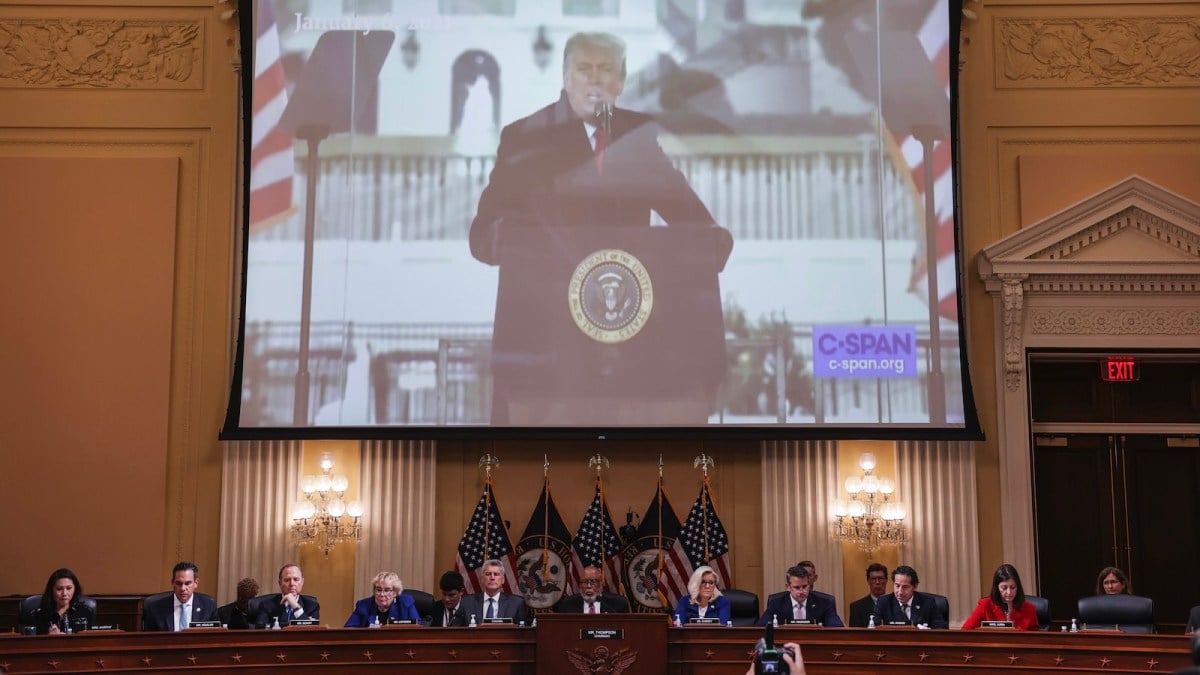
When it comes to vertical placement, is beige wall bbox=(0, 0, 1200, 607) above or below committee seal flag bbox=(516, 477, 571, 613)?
above

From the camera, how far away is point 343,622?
35.5 feet

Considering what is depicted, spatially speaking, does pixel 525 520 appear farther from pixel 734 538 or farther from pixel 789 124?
pixel 789 124

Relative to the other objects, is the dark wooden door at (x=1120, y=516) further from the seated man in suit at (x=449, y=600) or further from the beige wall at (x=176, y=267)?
the seated man in suit at (x=449, y=600)

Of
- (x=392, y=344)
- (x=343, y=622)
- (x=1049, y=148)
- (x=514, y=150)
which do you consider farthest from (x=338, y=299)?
(x=1049, y=148)

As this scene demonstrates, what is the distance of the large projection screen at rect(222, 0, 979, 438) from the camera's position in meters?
10.8

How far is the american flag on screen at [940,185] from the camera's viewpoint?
10.9 metres

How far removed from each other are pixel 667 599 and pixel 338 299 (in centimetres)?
346

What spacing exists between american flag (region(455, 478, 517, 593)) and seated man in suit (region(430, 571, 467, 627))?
0.99 metres

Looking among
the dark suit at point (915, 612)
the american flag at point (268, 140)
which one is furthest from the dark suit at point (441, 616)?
the american flag at point (268, 140)

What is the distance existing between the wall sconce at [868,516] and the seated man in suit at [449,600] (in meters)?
3.13

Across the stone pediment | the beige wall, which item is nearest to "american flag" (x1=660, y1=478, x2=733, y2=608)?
the beige wall

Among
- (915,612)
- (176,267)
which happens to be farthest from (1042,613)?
(176,267)

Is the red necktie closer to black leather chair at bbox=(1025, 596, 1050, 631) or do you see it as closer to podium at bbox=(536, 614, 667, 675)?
podium at bbox=(536, 614, 667, 675)

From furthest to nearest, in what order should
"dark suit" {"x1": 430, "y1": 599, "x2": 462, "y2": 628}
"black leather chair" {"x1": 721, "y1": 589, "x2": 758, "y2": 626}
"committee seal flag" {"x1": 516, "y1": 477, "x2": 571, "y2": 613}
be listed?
"committee seal flag" {"x1": 516, "y1": 477, "x2": 571, "y2": 613} < "black leather chair" {"x1": 721, "y1": 589, "x2": 758, "y2": 626} < "dark suit" {"x1": 430, "y1": 599, "x2": 462, "y2": 628}
